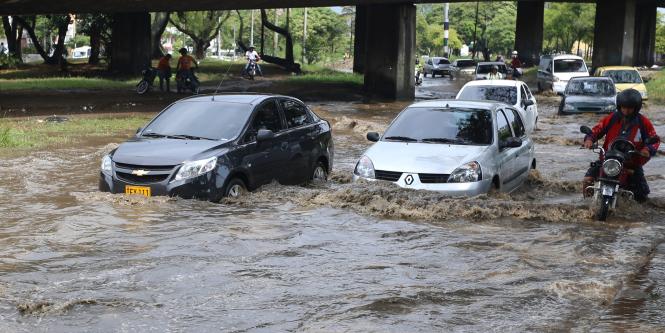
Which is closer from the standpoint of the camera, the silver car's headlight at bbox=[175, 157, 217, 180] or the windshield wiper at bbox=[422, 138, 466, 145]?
the silver car's headlight at bbox=[175, 157, 217, 180]

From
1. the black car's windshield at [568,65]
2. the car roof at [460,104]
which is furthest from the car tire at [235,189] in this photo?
the black car's windshield at [568,65]

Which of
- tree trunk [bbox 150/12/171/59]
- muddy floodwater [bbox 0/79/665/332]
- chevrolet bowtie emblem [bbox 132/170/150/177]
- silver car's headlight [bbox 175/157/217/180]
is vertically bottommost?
muddy floodwater [bbox 0/79/665/332]

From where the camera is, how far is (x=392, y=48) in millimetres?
35906

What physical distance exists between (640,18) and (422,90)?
28489 millimetres

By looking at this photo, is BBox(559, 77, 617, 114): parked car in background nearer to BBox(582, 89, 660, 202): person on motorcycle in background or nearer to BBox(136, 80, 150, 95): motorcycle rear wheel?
BBox(136, 80, 150, 95): motorcycle rear wheel

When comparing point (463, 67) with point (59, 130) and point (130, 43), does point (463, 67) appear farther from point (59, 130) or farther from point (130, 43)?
point (59, 130)

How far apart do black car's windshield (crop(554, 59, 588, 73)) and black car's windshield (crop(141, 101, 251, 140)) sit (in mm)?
29530

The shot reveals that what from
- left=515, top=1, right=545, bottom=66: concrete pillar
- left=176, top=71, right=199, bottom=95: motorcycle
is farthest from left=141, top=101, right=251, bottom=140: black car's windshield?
left=515, top=1, right=545, bottom=66: concrete pillar

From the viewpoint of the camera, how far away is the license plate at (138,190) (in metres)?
10.0

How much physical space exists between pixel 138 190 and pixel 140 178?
0.15 m

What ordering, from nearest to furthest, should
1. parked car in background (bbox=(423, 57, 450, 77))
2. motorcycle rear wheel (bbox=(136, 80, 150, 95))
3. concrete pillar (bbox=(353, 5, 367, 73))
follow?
motorcycle rear wheel (bbox=(136, 80, 150, 95))
concrete pillar (bbox=(353, 5, 367, 73))
parked car in background (bbox=(423, 57, 450, 77))

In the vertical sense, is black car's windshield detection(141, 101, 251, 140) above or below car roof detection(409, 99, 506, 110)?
below

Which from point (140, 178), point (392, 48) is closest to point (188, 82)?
point (392, 48)

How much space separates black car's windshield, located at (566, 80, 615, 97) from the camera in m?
27.3
